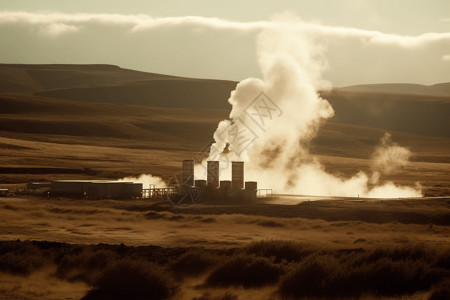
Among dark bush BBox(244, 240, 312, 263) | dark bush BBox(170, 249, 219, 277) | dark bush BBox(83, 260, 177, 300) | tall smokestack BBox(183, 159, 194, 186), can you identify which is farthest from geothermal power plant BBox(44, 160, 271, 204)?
dark bush BBox(83, 260, 177, 300)

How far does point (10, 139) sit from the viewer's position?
14162 cm

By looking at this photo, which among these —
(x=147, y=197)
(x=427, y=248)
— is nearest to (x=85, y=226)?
(x=147, y=197)

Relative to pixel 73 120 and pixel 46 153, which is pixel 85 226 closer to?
pixel 46 153

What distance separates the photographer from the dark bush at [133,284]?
29531mm

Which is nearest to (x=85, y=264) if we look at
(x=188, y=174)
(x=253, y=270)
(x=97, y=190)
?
(x=253, y=270)

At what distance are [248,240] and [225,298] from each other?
19114mm

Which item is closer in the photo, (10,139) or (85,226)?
(85,226)

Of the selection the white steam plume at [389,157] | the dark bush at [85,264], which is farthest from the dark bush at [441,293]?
the white steam plume at [389,157]

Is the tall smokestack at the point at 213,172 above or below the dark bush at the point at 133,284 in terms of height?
above

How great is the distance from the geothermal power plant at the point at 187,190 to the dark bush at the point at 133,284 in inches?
1747

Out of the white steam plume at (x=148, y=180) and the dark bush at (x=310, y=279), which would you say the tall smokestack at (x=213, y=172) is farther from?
the dark bush at (x=310, y=279)

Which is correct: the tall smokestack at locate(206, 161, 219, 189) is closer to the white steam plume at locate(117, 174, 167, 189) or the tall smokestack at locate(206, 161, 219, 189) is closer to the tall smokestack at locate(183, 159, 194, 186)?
the tall smokestack at locate(183, 159, 194, 186)

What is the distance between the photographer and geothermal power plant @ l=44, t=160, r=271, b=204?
76625 millimetres

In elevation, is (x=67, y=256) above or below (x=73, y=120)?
below
